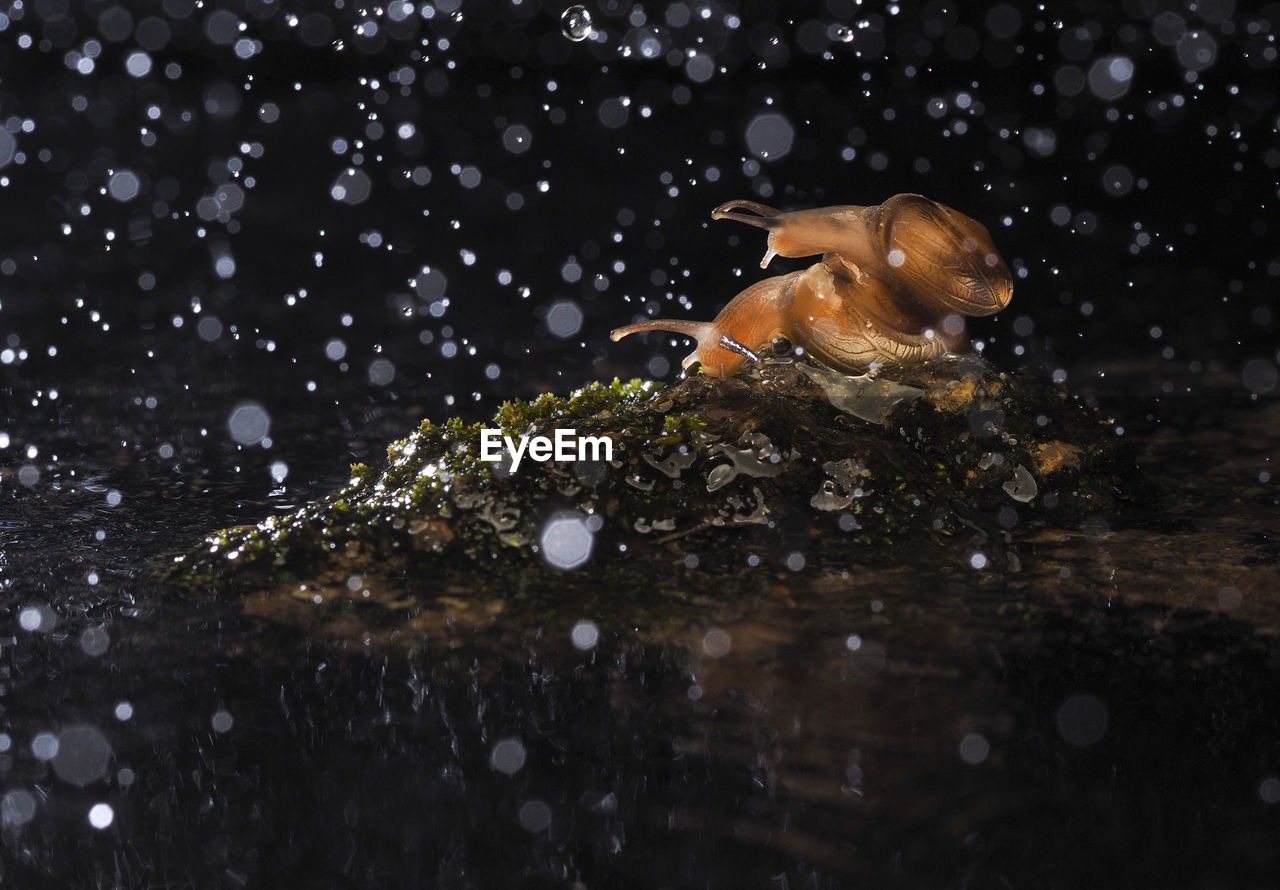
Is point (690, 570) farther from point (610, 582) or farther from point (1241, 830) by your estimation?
point (1241, 830)

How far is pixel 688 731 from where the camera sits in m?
1.95

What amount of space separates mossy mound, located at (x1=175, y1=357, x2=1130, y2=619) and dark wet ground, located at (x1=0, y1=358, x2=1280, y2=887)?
0.12 meters

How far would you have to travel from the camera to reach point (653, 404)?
3.01 metres

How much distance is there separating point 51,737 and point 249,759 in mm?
358

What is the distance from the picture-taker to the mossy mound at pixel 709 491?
8.66 feet

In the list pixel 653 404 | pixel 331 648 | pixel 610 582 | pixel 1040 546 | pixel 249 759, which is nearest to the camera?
pixel 249 759

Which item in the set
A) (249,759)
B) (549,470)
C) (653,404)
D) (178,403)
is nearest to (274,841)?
(249,759)

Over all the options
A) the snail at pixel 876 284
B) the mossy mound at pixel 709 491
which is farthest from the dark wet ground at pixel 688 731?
the snail at pixel 876 284

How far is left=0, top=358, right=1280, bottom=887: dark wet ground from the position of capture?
1631 millimetres

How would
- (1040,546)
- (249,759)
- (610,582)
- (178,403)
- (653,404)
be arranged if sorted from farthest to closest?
(178,403) < (653,404) < (1040,546) < (610,582) < (249,759)

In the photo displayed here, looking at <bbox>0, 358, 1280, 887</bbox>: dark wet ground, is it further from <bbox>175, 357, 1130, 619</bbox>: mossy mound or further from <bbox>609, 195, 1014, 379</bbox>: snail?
<bbox>609, 195, 1014, 379</bbox>: snail

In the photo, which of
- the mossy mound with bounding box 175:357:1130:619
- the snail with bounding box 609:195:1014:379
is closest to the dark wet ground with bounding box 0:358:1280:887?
the mossy mound with bounding box 175:357:1130:619

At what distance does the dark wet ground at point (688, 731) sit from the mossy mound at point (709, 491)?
4.6 inches

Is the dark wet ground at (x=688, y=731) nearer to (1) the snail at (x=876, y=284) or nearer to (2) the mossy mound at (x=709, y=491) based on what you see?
(2) the mossy mound at (x=709, y=491)
